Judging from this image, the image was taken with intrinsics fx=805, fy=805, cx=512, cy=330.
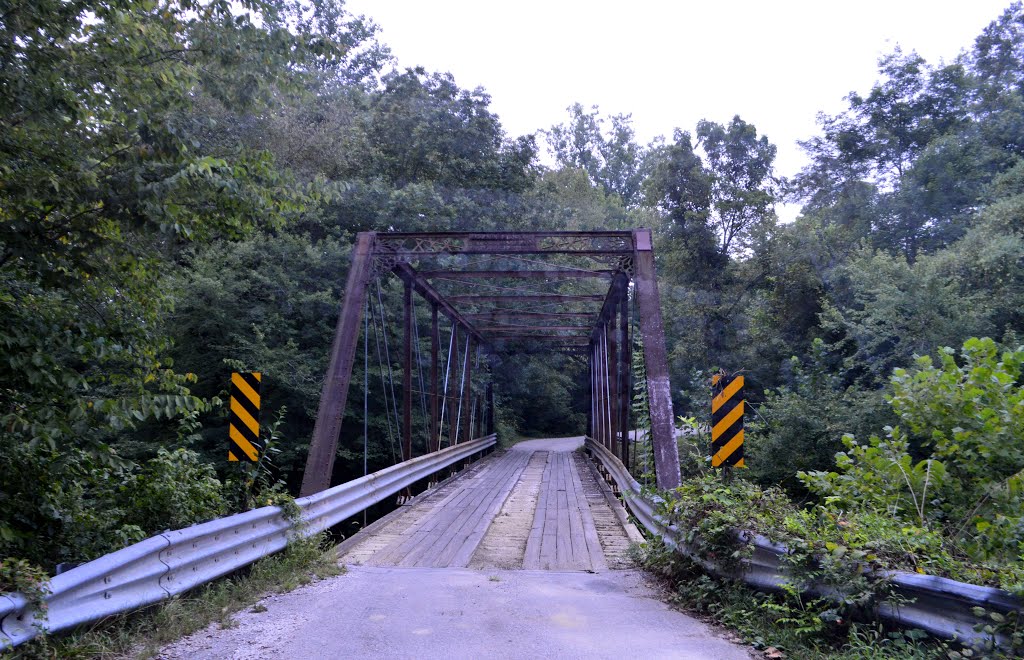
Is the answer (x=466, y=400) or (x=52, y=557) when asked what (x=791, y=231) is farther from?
(x=52, y=557)

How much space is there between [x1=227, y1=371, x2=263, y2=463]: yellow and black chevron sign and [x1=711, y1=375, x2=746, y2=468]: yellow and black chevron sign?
145 inches

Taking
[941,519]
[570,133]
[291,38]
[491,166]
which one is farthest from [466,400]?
[570,133]

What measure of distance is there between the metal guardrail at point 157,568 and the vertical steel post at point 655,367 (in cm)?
352

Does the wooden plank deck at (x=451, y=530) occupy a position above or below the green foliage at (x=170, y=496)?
below

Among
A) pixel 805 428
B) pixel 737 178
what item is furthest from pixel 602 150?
pixel 805 428

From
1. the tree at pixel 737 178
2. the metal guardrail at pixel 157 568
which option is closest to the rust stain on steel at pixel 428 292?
the metal guardrail at pixel 157 568

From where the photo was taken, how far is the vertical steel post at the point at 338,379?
873 centimetres

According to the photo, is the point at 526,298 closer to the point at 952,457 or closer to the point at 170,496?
the point at 952,457

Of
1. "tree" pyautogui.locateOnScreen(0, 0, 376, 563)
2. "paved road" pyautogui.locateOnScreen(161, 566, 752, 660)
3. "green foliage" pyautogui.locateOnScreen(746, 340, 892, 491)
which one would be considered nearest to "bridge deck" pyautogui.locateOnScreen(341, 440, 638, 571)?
"paved road" pyautogui.locateOnScreen(161, 566, 752, 660)

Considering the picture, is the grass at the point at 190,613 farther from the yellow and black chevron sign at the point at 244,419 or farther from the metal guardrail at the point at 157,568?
the yellow and black chevron sign at the point at 244,419

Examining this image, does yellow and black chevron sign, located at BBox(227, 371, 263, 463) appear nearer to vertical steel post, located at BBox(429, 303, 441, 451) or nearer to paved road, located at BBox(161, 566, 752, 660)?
paved road, located at BBox(161, 566, 752, 660)

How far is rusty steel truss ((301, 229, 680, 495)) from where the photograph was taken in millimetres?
9141

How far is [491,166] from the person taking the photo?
23.7m

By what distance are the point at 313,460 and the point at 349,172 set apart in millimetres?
14778
